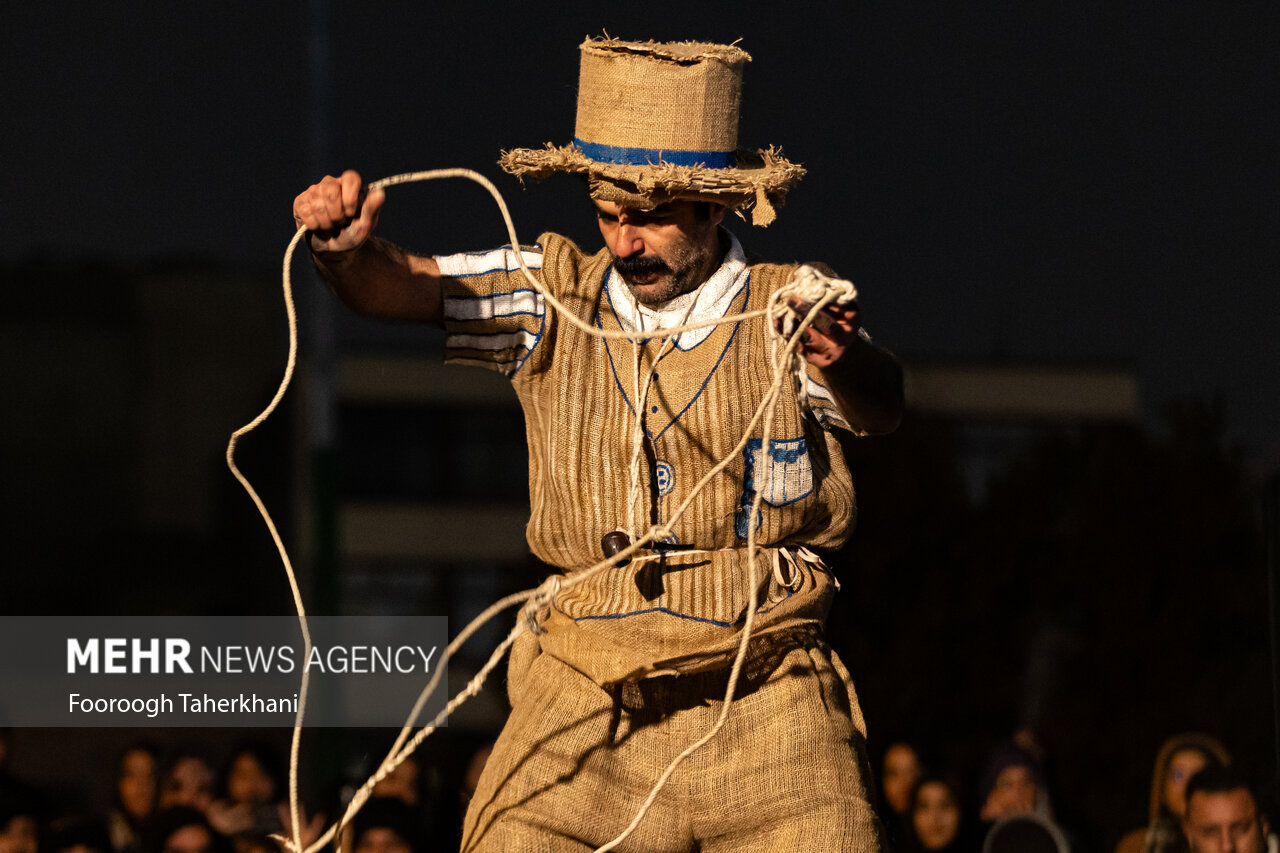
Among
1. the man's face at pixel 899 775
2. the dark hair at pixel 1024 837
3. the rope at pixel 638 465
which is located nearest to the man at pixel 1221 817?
the dark hair at pixel 1024 837

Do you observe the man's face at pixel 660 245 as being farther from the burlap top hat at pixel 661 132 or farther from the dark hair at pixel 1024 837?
the dark hair at pixel 1024 837

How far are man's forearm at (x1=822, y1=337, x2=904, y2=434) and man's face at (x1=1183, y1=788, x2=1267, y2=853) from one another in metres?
2.30

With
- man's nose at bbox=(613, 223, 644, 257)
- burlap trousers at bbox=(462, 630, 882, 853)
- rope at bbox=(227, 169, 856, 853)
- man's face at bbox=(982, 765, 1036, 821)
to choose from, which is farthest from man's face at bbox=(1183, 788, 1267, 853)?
man's nose at bbox=(613, 223, 644, 257)

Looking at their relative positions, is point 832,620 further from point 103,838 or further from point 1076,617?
point 103,838

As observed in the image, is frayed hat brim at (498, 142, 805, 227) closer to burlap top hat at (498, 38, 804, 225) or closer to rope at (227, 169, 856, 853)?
burlap top hat at (498, 38, 804, 225)

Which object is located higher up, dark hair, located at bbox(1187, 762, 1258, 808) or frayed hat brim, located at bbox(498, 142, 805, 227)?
frayed hat brim, located at bbox(498, 142, 805, 227)

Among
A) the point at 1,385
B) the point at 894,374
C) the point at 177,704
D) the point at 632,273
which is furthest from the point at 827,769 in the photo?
the point at 1,385

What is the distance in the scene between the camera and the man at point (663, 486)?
2416 millimetres

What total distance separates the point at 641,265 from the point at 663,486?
1.00ft

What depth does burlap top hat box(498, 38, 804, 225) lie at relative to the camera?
2.39 meters

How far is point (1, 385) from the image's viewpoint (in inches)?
208

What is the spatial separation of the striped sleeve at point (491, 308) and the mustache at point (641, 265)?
141 mm

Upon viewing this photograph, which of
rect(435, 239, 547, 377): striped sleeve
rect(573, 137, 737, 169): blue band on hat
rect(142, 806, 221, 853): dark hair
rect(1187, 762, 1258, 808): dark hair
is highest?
rect(573, 137, 737, 169): blue band on hat

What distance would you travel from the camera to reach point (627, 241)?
243cm
